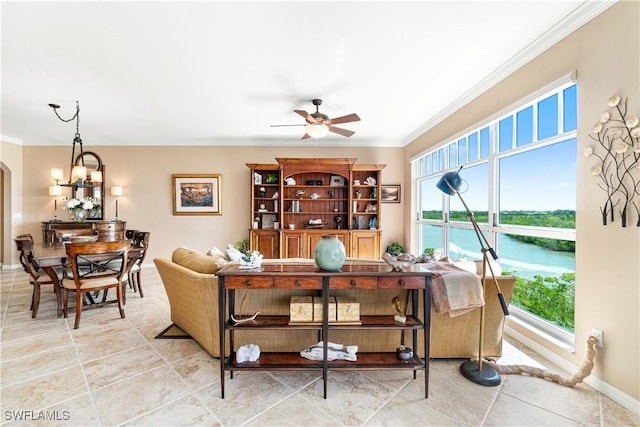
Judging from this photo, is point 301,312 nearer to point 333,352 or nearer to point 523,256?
point 333,352

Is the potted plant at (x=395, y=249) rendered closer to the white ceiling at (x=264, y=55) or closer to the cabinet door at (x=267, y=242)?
the cabinet door at (x=267, y=242)

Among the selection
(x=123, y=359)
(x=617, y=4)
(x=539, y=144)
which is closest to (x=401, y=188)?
(x=539, y=144)

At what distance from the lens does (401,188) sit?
5.78 m

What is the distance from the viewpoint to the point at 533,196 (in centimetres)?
263

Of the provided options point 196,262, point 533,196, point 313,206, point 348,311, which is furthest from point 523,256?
point 313,206

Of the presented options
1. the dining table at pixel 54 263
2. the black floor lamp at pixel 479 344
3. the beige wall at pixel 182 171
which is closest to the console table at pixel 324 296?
the black floor lamp at pixel 479 344

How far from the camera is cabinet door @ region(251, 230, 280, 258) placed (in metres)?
5.37

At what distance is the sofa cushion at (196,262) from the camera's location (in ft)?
7.70

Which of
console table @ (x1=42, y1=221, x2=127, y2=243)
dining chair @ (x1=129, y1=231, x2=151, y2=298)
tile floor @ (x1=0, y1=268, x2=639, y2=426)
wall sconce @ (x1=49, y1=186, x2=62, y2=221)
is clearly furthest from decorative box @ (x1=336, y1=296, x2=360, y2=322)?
wall sconce @ (x1=49, y1=186, x2=62, y2=221)

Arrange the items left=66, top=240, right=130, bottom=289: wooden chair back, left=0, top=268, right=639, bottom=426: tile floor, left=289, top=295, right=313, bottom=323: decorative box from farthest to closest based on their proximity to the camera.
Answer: left=66, top=240, right=130, bottom=289: wooden chair back
left=289, top=295, right=313, bottom=323: decorative box
left=0, top=268, right=639, bottom=426: tile floor

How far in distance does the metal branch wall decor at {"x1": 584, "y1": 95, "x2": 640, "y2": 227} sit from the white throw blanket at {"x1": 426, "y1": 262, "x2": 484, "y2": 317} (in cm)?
96

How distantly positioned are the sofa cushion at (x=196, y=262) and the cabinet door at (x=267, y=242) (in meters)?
2.61

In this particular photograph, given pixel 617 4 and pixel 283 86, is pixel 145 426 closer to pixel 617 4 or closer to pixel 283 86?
pixel 283 86

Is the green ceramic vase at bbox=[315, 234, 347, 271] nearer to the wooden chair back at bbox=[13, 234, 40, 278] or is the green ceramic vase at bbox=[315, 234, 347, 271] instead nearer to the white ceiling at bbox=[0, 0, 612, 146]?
the white ceiling at bbox=[0, 0, 612, 146]
